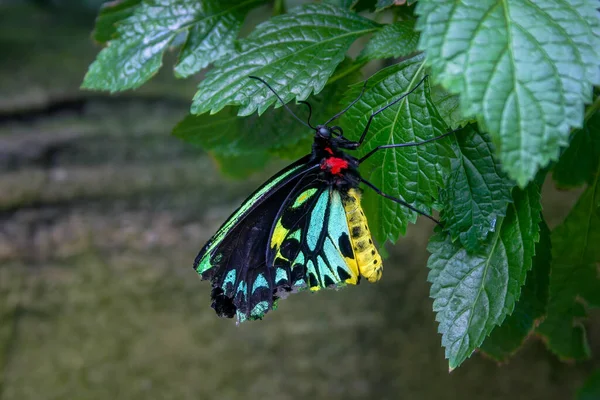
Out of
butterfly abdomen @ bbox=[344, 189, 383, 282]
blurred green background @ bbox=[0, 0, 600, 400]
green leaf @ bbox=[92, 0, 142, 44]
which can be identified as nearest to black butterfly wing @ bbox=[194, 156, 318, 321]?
butterfly abdomen @ bbox=[344, 189, 383, 282]

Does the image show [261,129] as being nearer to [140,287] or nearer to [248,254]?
[248,254]

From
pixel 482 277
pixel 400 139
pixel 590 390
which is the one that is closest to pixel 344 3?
pixel 400 139

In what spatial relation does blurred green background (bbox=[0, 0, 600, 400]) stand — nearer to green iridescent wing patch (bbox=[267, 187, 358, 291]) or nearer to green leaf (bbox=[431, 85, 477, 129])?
green iridescent wing patch (bbox=[267, 187, 358, 291])

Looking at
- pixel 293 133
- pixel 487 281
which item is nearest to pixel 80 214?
pixel 293 133

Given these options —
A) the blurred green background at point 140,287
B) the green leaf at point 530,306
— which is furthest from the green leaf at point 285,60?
the blurred green background at point 140,287

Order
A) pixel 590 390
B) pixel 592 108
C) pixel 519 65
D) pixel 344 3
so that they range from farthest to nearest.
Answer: pixel 590 390 < pixel 344 3 < pixel 592 108 < pixel 519 65
